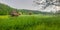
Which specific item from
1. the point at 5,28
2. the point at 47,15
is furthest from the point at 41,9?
the point at 5,28

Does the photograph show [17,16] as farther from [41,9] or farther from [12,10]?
[41,9]

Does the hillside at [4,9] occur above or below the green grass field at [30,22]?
above

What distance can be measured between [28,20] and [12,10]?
Result: 10.7 inches

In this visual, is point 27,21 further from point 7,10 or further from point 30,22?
point 7,10

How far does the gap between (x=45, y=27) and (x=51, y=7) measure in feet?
1.09

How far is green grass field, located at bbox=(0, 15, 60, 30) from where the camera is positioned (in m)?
2.17

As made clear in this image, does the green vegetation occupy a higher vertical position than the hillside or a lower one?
lower

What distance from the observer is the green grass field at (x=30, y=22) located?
2.17 metres

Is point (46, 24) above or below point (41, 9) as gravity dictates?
below

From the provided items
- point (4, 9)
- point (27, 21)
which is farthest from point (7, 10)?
point (27, 21)

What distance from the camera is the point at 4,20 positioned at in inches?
87.0

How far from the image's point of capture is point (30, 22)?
224 cm

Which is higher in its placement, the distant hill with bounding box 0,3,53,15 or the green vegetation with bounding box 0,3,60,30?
the distant hill with bounding box 0,3,53,15

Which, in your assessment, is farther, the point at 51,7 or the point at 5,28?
the point at 51,7
